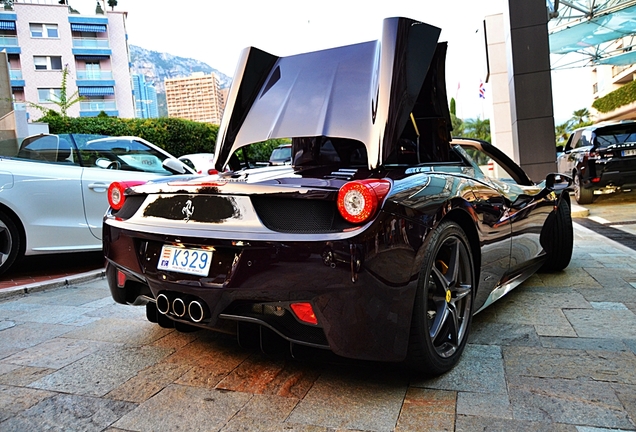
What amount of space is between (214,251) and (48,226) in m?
3.48

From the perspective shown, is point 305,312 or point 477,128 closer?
point 305,312

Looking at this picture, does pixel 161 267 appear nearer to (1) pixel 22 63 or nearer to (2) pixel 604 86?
(2) pixel 604 86

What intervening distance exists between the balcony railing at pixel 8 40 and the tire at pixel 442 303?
211ft

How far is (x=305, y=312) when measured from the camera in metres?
2.12

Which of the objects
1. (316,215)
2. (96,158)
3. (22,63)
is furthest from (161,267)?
(22,63)

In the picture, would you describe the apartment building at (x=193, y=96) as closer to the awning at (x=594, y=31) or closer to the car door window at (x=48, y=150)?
the awning at (x=594, y=31)

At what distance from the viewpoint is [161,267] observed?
2.39m

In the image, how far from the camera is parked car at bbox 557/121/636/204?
10.1m

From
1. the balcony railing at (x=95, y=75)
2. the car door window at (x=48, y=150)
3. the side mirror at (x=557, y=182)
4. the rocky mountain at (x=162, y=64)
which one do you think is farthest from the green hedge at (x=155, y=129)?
the rocky mountain at (x=162, y=64)

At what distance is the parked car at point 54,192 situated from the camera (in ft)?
15.9

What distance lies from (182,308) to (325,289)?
71cm

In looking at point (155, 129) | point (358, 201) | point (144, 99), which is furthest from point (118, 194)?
point (144, 99)

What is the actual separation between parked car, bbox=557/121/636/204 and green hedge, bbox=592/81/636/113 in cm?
2566

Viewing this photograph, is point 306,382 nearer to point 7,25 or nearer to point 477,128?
point 477,128
